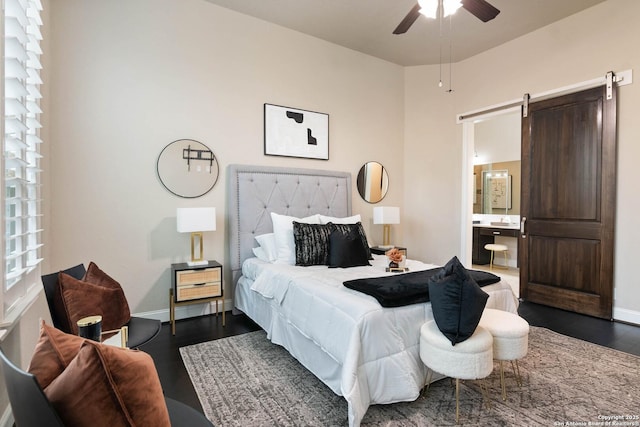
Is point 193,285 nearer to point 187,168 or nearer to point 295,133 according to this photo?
point 187,168

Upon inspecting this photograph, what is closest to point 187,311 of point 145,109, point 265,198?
point 265,198

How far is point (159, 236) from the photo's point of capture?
3.43 m

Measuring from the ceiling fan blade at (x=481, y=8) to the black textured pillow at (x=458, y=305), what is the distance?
2.10 m

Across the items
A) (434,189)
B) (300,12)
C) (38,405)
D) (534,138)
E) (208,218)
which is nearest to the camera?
(38,405)

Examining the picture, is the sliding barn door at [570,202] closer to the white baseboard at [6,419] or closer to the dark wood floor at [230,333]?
the dark wood floor at [230,333]

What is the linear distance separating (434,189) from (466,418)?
3755 millimetres

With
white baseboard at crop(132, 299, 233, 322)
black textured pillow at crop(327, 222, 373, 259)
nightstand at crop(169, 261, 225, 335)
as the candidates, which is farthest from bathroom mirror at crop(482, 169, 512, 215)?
nightstand at crop(169, 261, 225, 335)

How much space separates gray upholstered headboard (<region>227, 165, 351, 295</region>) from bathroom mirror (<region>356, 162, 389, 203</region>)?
1.87ft

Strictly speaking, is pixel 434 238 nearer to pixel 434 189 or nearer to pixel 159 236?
pixel 434 189

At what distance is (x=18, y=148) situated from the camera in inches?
69.8

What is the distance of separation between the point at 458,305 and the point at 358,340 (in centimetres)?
61

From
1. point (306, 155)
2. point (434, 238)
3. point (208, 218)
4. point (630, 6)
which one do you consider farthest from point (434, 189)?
point (208, 218)

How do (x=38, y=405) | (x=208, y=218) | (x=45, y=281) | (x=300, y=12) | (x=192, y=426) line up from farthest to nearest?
1. (x=300, y=12)
2. (x=208, y=218)
3. (x=45, y=281)
4. (x=192, y=426)
5. (x=38, y=405)

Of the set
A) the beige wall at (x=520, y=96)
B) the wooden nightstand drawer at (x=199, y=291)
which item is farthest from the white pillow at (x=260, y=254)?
the beige wall at (x=520, y=96)
